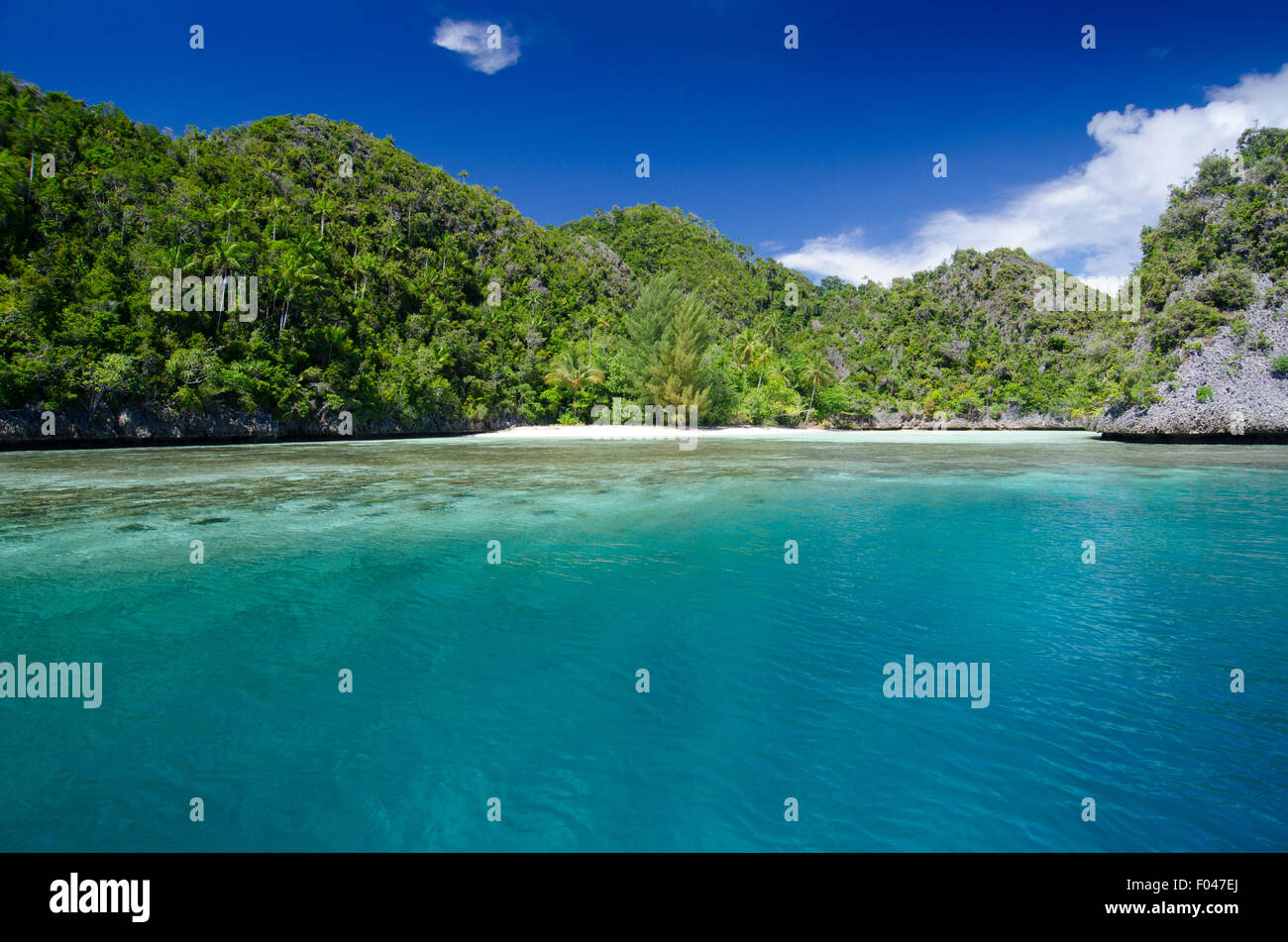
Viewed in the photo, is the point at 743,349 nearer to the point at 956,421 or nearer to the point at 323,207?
the point at 956,421

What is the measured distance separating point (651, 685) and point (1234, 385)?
52509mm

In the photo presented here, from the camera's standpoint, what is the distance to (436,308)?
231 feet

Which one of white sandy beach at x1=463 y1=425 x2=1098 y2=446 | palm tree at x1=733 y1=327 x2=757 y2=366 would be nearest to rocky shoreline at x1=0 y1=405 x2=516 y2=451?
white sandy beach at x1=463 y1=425 x2=1098 y2=446

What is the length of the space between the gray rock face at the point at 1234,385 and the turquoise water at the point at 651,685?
1443 inches

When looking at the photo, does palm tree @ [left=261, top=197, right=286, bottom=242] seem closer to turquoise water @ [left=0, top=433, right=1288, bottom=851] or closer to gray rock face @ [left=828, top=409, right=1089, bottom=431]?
turquoise water @ [left=0, top=433, right=1288, bottom=851]

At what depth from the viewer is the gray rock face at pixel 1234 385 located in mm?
38469

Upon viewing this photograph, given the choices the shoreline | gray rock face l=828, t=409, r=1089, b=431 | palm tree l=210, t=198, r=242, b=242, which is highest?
palm tree l=210, t=198, r=242, b=242

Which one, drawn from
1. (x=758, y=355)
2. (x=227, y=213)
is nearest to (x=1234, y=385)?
(x=758, y=355)

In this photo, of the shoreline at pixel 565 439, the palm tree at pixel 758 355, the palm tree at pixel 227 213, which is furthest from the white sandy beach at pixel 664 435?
the palm tree at pixel 227 213

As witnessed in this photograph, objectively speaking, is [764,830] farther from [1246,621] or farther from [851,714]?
[1246,621]

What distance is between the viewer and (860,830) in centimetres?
379

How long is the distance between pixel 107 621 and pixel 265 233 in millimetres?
59874

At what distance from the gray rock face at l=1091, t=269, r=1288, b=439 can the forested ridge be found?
3.67ft

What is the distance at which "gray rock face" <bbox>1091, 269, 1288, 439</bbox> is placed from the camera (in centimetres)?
3847
